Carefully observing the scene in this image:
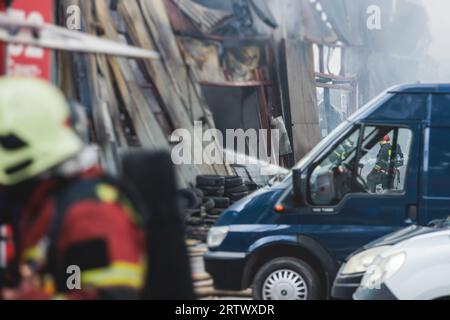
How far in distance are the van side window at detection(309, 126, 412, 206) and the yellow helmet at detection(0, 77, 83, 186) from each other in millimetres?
3362

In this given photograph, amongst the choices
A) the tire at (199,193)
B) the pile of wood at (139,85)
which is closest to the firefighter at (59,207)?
the pile of wood at (139,85)

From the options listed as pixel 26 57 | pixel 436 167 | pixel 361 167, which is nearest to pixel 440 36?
pixel 436 167

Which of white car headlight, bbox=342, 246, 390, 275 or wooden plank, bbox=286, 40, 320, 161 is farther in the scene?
wooden plank, bbox=286, 40, 320, 161

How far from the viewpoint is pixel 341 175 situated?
5.32m

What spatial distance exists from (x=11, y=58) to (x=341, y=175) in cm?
298

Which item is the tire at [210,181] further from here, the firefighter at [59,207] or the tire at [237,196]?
the firefighter at [59,207]

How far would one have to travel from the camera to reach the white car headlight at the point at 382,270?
3877 mm

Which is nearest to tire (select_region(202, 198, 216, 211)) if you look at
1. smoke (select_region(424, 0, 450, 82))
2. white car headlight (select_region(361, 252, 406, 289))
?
white car headlight (select_region(361, 252, 406, 289))

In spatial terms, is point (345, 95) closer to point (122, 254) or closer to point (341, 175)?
point (341, 175)

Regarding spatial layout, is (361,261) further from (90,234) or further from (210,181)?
(90,234)

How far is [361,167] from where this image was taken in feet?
17.3

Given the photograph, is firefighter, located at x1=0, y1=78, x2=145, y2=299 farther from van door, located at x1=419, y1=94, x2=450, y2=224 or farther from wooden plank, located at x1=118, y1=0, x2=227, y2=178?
van door, located at x1=419, y1=94, x2=450, y2=224

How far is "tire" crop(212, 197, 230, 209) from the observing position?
5.32m

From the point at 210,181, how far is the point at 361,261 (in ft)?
4.14
